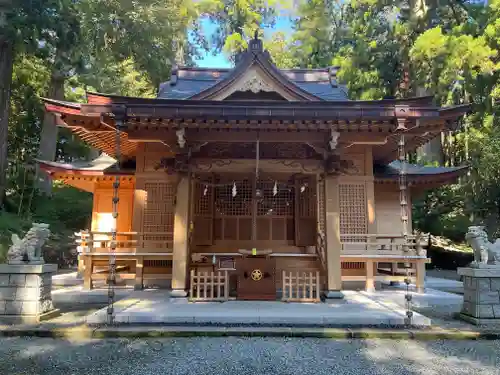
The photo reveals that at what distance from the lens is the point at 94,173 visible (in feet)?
36.8

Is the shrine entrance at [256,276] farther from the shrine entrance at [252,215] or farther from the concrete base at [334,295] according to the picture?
the shrine entrance at [252,215]

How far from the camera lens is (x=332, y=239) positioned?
822cm

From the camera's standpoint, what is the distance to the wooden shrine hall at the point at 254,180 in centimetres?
737

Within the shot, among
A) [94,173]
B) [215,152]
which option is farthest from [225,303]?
[94,173]

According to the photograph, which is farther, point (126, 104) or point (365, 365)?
point (126, 104)

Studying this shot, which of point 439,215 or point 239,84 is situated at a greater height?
point 239,84

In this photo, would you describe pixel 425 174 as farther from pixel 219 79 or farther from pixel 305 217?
pixel 219 79

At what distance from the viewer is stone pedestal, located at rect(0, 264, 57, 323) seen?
6.32 m

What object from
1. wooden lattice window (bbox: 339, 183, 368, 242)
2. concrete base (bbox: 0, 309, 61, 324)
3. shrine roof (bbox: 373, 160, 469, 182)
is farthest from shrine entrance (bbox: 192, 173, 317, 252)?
concrete base (bbox: 0, 309, 61, 324)

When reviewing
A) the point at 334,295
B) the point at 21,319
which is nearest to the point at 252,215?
the point at 334,295

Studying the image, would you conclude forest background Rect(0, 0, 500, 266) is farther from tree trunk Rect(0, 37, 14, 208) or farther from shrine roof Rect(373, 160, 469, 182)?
shrine roof Rect(373, 160, 469, 182)

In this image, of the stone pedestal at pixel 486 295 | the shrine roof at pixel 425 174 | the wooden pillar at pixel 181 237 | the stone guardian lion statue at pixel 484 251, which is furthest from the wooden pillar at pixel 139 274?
the stone guardian lion statue at pixel 484 251

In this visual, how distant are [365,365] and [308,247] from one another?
568 cm

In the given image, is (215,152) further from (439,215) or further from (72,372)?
(439,215)
